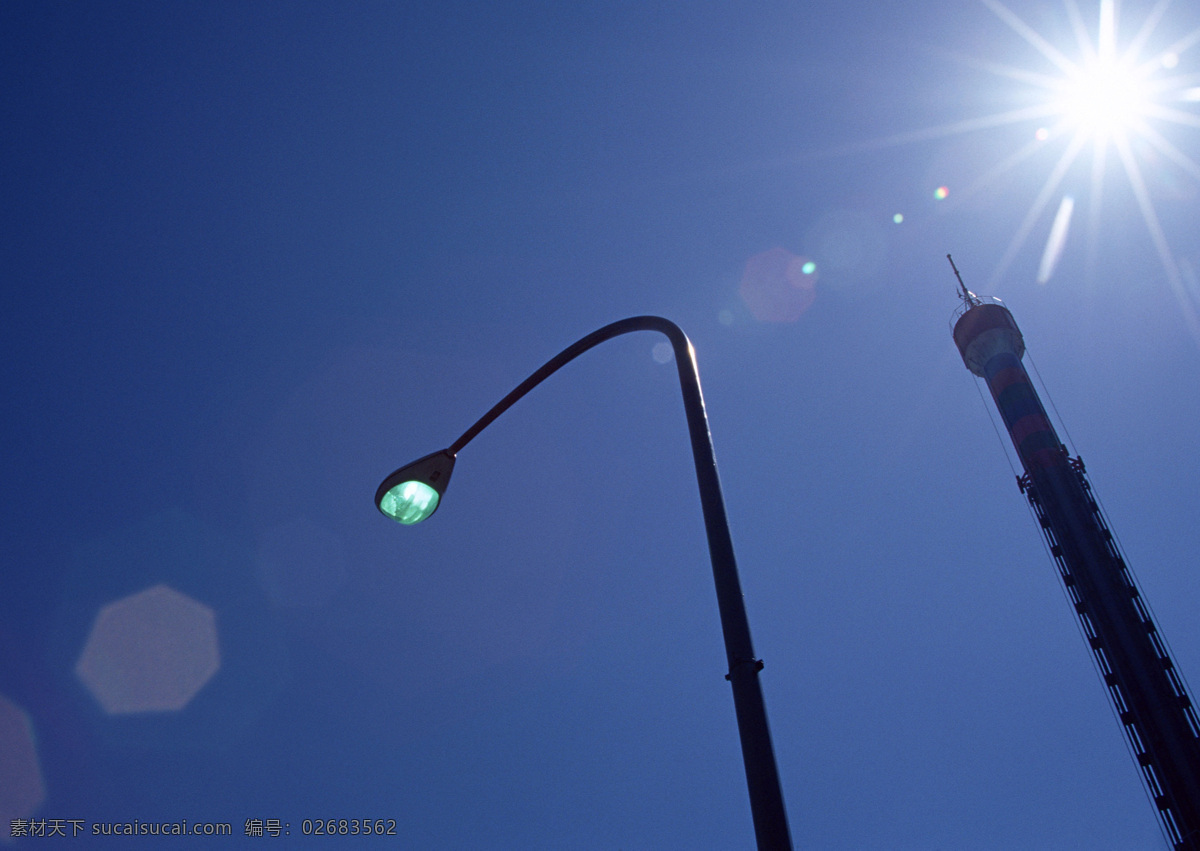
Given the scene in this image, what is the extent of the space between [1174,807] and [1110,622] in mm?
9725

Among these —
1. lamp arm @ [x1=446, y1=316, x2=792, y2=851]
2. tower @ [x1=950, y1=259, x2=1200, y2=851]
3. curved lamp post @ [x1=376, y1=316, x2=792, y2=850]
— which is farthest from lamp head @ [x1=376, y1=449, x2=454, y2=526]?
tower @ [x1=950, y1=259, x2=1200, y2=851]

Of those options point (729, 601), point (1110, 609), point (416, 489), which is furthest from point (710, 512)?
point (1110, 609)

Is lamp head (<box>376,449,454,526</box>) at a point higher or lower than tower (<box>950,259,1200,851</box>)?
lower

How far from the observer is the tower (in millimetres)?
40219

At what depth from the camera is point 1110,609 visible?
44.5 m

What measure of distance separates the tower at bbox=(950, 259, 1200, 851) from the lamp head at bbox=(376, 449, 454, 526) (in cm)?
4947

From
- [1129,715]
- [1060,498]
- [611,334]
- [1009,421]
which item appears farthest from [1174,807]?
[611,334]

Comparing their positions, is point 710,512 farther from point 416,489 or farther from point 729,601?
point 416,489

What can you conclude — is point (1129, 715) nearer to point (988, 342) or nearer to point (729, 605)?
point (988, 342)

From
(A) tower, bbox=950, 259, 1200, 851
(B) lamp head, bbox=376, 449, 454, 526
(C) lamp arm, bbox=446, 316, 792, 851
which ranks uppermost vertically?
(A) tower, bbox=950, 259, 1200, 851

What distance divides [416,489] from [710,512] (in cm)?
283

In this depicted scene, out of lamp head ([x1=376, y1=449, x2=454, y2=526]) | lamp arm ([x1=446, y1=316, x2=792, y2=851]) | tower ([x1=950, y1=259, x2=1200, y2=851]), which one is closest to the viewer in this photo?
lamp arm ([x1=446, y1=316, x2=792, y2=851])

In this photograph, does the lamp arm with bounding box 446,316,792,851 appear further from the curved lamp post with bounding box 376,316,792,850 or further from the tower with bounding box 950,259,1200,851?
the tower with bounding box 950,259,1200,851

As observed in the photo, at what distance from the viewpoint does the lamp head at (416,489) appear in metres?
6.32
